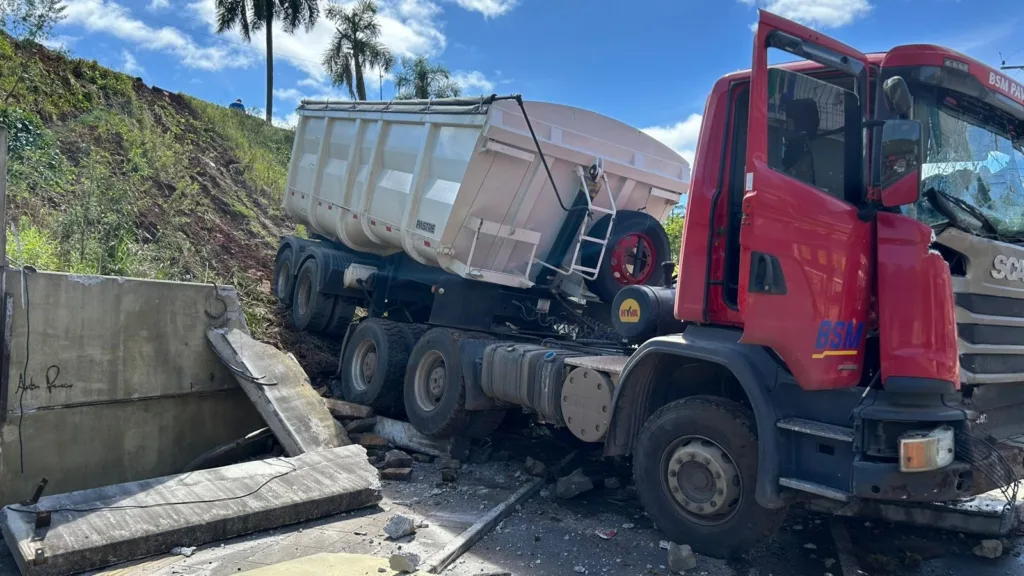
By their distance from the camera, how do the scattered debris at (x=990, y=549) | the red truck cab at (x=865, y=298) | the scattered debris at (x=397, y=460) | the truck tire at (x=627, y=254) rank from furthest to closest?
the truck tire at (x=627, y=254)
the scattered debris at (x=397, y=460)
the scattered debris at (x=990, y=549)
the red truck cab at (x=865, y=298)

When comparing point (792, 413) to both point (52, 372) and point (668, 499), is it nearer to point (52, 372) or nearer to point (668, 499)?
point (668, 499)

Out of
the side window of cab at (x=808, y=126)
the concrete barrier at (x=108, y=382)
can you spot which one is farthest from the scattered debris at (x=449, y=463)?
the side window of cab at (x=808, y=126)

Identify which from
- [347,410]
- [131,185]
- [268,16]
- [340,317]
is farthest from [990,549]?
[268,16]

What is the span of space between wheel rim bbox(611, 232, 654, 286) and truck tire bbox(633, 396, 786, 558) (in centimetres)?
248

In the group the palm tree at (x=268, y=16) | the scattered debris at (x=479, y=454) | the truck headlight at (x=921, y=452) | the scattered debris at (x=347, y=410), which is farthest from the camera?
the palm tree at (x=268, y=16)

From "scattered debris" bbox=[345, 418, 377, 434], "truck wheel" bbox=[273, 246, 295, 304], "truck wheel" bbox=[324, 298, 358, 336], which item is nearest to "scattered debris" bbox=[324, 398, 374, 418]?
"scattered debris" bbox=[345, 418, 377, 434]

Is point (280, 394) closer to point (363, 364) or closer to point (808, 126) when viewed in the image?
point (363, 364)

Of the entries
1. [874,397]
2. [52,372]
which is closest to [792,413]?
[874,397]

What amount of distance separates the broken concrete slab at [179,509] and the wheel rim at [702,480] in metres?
2.12

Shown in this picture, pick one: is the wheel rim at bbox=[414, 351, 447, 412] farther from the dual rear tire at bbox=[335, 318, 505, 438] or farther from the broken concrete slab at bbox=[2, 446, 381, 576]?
the broken concrete slab at bbox=[2, 446, 381, 576]

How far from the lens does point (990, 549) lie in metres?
4.25

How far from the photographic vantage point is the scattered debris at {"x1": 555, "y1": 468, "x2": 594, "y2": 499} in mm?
5190

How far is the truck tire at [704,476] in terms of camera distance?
3775 mm

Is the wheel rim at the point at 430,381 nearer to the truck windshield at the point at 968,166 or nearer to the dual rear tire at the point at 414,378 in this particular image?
the dual rear tire at the point at 414,378
